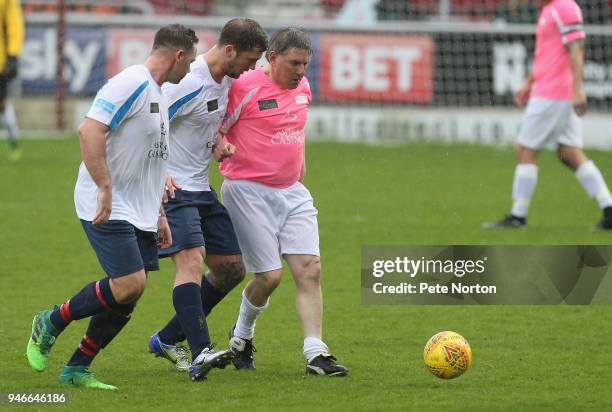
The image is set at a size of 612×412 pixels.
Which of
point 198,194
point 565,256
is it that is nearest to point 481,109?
point 565,256

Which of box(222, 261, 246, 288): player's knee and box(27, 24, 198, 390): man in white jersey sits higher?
box(27, 24, 198, 390): man in white jersey

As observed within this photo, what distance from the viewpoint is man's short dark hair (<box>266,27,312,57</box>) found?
700 centimetres

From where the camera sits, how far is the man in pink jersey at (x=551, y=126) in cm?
1278

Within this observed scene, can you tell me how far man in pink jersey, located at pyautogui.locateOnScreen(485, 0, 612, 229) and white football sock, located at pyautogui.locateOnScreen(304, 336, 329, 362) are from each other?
20.1ft

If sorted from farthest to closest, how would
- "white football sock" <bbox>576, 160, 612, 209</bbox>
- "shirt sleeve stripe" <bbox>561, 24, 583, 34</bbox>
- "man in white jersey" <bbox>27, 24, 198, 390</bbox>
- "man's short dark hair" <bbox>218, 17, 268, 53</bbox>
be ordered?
1. "white football sock" <bbox>576, 160, 612, 209</bbox>
2. "shirt sleeve stripe" <bbox>561, 24, 583, 34</bbox>
3. "man's short dark hair" <bbox>218, 17, 268, 53</bbox>
4. "man in white jersey" <bbox>27, 24, 198, 390</bbox>

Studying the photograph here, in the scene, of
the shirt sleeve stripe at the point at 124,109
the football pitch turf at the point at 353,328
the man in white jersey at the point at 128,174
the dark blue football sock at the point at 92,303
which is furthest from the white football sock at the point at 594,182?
the shirt sleeve stripe at the point at 124,109

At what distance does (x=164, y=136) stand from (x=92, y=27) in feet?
50.9

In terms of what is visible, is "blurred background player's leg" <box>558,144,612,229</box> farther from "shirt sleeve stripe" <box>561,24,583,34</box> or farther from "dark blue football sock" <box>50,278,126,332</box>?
"dark blue football sock" <box>50,278,126,332</box>

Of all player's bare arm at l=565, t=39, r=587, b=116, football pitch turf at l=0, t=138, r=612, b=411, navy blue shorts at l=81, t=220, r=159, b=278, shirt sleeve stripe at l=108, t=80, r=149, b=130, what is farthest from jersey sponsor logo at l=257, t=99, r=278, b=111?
player's bare arm at l=565, t=39, r=587, b=116

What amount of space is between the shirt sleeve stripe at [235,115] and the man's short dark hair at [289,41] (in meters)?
0.26

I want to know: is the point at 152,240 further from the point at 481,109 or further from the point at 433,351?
the point at 481,109

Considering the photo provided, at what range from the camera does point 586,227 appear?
42.9 feet

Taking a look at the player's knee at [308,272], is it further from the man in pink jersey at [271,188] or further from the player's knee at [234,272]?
the player's knee at [234,272]

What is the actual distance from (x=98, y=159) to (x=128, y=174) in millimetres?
295
